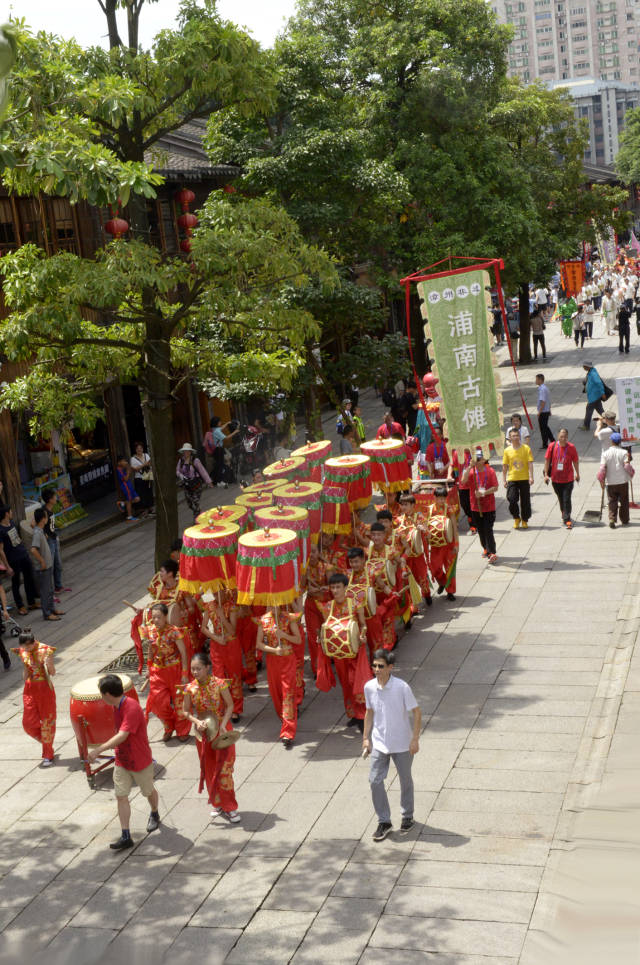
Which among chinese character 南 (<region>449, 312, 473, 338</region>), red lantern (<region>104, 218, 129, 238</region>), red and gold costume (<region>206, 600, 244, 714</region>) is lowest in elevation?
red and gold costume (<region>206, 600, 244, 714</region>)

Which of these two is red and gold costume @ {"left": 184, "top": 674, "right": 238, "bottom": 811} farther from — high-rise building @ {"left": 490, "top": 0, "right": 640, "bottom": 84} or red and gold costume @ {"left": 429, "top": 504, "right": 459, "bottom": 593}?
high-rise building @ {"left": 490, "top": 0, "right": 640, "bottom": 84}

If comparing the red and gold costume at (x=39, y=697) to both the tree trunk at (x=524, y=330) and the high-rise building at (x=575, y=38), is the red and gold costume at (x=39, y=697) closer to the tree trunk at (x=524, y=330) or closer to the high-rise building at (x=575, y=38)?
the tree trunk at (x=524, y=330)

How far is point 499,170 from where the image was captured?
2592cm

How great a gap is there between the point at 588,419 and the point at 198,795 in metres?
16.5

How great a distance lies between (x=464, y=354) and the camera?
15125 mm

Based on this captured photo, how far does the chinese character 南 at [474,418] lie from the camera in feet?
49.9

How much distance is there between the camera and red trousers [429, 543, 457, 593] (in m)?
13.6

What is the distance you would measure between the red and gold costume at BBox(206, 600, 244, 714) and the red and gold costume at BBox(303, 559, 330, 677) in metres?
0.87

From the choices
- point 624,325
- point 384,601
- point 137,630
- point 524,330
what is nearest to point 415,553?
point 384,601

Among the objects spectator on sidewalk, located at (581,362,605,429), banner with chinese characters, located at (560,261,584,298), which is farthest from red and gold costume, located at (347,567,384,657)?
banner with chinese characters, located at (560,261,584,298)

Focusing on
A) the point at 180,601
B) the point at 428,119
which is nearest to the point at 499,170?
the point at 428,119

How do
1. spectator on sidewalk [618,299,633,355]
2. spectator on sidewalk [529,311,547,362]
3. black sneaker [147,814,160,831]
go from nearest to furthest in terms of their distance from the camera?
→ black sneaker [147,814,160,831]
spectator on sidewalk [618,299,633,355]
spectator on sidewalk [529,311,547,362]

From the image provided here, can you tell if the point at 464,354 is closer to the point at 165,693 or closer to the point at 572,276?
the point at 165,693

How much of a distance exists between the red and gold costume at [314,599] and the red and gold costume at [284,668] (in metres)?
0.65
